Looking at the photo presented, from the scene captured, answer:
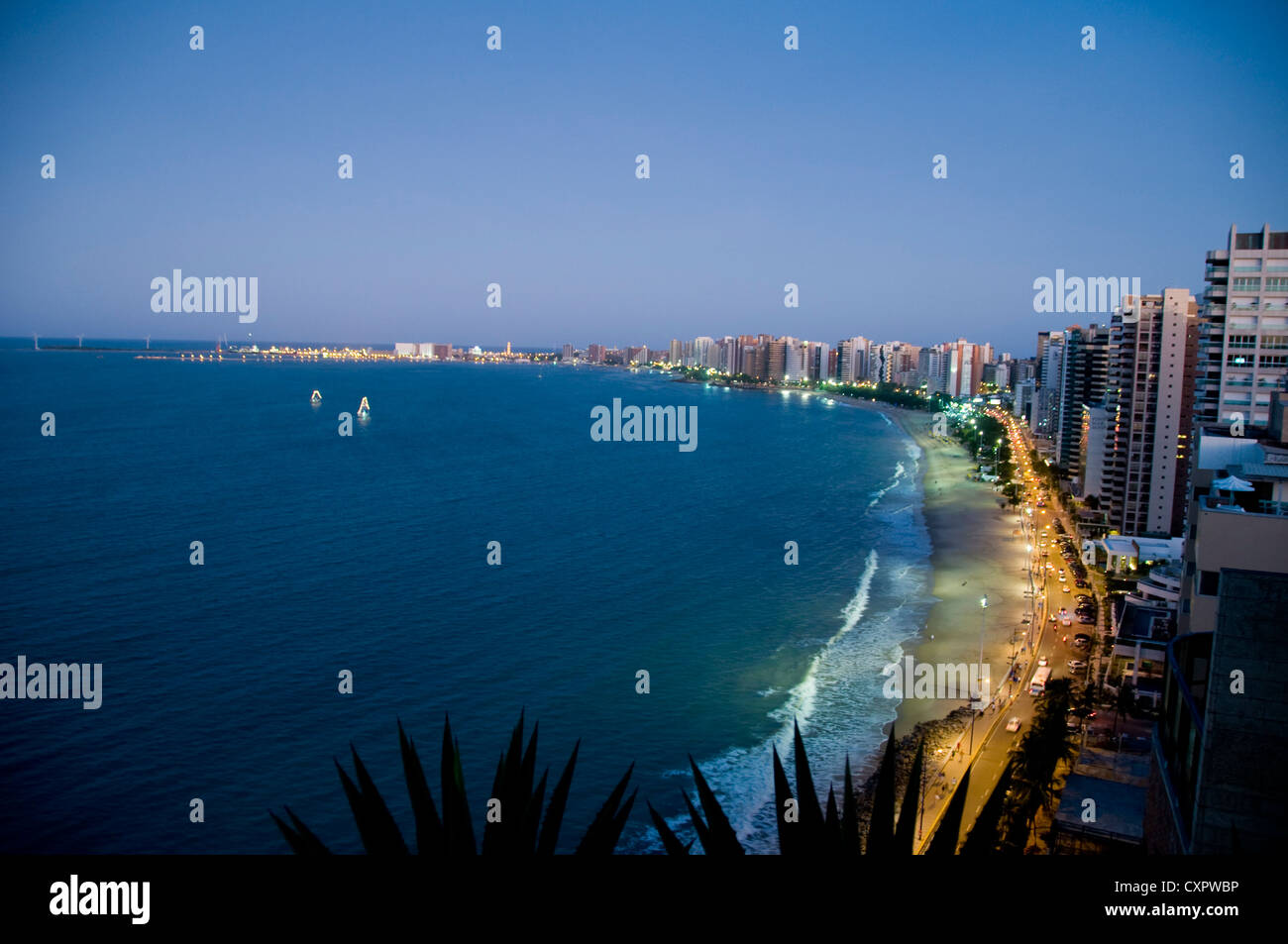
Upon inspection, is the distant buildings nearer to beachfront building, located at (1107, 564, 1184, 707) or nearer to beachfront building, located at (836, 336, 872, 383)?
beachfront building, located at (836, 336, 872, 383)

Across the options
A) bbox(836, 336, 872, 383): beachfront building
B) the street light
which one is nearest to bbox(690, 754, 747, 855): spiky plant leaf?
the street light

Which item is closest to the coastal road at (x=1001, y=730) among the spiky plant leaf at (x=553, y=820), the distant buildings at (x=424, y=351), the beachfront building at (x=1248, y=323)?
the spiky plant leaf at (x=553, y=820)

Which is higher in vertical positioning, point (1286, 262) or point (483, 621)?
point (1286, 262)

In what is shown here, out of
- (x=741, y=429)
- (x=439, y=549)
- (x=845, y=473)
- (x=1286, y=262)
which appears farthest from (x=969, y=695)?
(x=741, y=429)

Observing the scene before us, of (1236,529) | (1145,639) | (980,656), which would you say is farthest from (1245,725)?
(980,656)

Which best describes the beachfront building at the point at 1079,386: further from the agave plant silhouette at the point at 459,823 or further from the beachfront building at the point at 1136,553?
the agave plant silhouette at the point at 459,823
